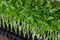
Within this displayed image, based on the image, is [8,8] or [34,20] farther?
[8,8]

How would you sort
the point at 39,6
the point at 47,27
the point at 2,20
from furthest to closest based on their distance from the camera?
the point at 2,20 < the point at 39,6 < the point at 47,27

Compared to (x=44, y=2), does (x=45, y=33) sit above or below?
below

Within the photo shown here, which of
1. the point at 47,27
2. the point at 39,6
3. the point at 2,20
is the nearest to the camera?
the point at 47,27

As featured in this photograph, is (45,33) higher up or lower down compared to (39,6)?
lower down

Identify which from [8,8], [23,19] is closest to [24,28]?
[23,19]

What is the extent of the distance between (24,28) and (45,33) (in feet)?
0.54

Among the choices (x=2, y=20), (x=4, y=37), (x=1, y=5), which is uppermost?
(x=1, y=5)

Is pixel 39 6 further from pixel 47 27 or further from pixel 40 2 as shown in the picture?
pixel 47 27

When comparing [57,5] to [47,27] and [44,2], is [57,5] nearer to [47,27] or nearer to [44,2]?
[44,2]

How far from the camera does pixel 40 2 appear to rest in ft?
4.38

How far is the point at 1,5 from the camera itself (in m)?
1.38

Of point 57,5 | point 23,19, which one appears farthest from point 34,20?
point 57,5

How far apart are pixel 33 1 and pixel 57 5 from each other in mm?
168

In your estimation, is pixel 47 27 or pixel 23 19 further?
pixel 23 19
